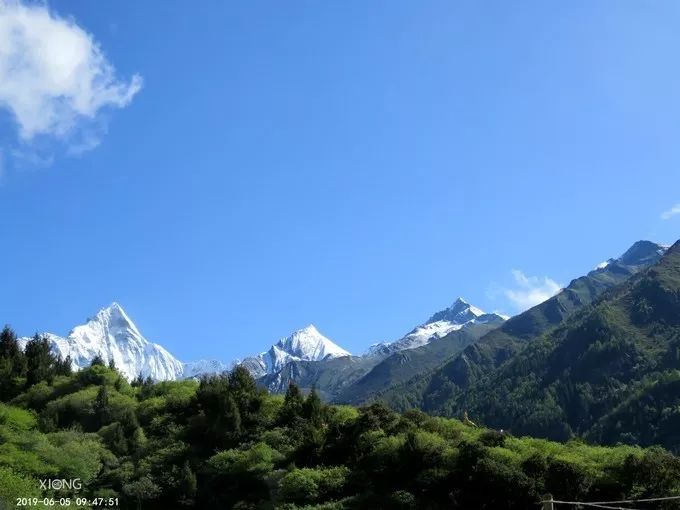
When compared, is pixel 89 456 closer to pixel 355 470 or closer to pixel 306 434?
pixel 306 434

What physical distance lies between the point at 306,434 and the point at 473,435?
1417cm

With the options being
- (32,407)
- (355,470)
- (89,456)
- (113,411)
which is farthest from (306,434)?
(32,407)

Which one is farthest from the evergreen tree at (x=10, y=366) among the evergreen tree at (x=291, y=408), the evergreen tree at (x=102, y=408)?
the evergreen tree at (x=291, y=408)

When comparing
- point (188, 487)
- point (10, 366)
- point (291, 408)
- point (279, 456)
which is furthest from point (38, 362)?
point (279, 456)

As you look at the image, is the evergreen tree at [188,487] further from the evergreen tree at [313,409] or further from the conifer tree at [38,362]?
the conifer tree at [38,362]

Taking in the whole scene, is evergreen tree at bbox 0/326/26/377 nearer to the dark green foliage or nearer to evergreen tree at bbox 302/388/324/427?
the dark green foliage

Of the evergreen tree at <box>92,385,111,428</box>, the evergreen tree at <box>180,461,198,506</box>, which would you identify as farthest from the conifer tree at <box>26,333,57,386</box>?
the evergreen tree at <box>180,461,198,506</box>

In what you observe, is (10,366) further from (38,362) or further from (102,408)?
(102,408)

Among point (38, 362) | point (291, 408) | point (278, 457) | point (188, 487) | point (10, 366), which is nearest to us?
point (188, 487)

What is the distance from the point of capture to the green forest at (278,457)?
144 ft

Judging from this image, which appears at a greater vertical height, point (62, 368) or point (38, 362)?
point (38, 362)

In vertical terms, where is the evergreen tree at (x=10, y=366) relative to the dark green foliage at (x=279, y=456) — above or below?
above

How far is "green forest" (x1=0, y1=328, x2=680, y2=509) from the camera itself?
43812mm

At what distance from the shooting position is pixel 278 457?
56125 millimetres
